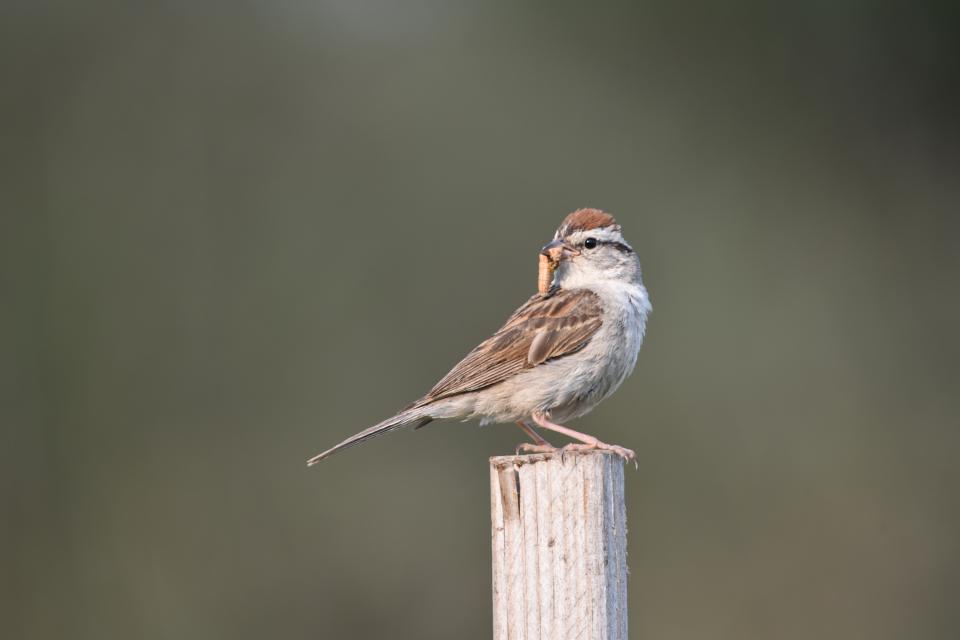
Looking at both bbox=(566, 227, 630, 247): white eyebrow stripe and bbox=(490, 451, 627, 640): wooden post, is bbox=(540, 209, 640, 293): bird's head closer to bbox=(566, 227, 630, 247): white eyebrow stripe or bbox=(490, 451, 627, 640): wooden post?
bbox=(566, 227, 630, 247): white eyebrow stripe

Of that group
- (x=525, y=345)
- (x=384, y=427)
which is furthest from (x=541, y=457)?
(x=525, y=345)

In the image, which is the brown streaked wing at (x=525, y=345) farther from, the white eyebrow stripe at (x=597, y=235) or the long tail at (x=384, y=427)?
the white eyebrow stripe at (x=597, y=235)

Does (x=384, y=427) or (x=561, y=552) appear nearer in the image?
(x=561, y=552)

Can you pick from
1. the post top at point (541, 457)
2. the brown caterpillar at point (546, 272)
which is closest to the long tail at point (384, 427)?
the brown caterpillar at point (546, 272)

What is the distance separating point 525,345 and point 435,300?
657cm

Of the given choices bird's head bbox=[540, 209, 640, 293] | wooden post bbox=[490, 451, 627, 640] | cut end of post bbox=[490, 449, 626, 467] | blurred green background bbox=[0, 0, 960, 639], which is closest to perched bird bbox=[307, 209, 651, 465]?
bird's head bbox=[540, 209, 640, 293]

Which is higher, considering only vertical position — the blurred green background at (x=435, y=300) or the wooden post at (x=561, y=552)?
the blurred green background at (x=435, y=300)

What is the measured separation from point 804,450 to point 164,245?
696cm

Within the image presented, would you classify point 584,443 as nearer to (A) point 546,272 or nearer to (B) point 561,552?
(B) point 561,552

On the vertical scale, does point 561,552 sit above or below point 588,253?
below

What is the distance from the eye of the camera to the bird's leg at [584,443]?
4.37 metres

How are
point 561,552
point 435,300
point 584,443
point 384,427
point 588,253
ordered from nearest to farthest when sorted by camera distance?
point 561,552
point 584,443
point 384,427
point 588,253
point 435,300

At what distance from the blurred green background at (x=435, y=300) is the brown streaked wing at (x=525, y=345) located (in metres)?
4.94

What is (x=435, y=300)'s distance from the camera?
1248cm
